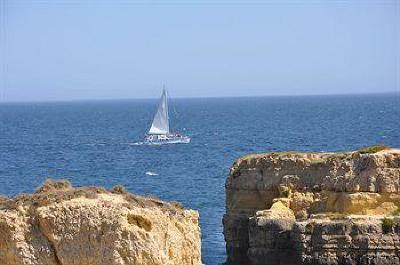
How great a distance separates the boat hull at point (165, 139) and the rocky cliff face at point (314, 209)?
83840mm

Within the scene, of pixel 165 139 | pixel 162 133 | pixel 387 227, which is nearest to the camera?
pixel 387 227

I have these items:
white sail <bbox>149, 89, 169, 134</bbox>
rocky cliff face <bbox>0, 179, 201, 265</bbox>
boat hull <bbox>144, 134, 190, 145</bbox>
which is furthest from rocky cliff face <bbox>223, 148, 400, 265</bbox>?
white sail <bbox>149, 89, 169, 134</bbox>

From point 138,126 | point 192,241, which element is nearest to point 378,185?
point 192,241

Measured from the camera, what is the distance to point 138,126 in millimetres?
180750

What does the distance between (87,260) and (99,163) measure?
258ft

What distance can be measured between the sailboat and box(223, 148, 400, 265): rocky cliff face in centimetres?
8446

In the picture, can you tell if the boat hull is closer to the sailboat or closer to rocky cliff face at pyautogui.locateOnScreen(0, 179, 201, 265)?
the sailboat

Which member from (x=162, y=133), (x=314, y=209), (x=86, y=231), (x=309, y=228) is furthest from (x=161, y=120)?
(x=86, y=231)

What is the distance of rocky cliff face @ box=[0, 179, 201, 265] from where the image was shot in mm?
A: 21469

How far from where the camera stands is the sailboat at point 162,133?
132000 millimetres

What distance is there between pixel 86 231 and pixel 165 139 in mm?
111294

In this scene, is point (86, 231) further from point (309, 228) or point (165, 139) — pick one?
point (165, 139)

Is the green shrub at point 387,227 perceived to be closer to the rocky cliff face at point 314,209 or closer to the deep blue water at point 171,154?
the rocky cliff face at point 314,209

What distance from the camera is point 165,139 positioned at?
133 metres
